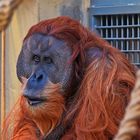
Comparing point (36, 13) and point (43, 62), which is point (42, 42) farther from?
point (36, 13)

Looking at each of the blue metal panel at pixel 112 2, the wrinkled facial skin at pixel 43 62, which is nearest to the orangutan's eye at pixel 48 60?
the wrinkled facial skin at pixel 43 62

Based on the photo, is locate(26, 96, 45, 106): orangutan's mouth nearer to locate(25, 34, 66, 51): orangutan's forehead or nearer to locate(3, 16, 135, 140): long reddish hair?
locate(3, 16, 135, 140): long reddish hair

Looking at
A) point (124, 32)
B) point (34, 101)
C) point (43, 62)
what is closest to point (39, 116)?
point (34, 101)

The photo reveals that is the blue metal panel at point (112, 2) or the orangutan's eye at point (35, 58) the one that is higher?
the blue metal panel at point (112, 2)

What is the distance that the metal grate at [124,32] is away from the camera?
118 inches

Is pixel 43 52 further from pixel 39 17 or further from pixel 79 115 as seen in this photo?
pixel 39 17

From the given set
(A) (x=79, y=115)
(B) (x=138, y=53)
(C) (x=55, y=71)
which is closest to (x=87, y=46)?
(C) (x=55, y=71)

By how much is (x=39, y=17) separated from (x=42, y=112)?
1.48 metres

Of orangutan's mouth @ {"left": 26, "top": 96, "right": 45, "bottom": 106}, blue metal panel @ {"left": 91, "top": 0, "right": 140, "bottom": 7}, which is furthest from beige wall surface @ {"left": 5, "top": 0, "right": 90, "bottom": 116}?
orangutan's mouth @ {"left": 26, "top": 96, "right": 45, "bottom": 106}

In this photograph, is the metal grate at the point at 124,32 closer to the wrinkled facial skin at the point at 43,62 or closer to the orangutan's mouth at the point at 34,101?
the wrinkled facial skin at the point at 43,62

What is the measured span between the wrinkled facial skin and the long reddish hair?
0.03 m

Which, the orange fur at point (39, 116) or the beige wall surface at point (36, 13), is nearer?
the orange fur at point (39, 116)

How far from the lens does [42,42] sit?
180cm

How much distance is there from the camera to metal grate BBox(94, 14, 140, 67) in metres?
3.00
